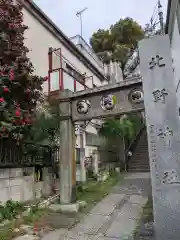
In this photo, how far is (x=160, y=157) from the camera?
16.2ft

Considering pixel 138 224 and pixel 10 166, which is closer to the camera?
pixel 138 224

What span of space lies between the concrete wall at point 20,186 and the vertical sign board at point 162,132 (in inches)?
193

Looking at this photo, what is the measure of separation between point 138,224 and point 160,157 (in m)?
3.32

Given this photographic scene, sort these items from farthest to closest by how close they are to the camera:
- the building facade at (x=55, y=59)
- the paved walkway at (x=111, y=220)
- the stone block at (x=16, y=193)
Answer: the building facade at (x=55, y=59), the stone block at (x=16, y=193), the paved walkway at (x=111, y=220)

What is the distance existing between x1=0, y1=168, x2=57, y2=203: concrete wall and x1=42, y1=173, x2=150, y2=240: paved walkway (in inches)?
83.8

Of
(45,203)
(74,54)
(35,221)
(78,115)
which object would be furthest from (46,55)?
(35,221)

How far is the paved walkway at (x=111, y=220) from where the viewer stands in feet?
20.8

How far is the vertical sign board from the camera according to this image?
184 inches

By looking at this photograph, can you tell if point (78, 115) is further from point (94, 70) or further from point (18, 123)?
point (94, 70)

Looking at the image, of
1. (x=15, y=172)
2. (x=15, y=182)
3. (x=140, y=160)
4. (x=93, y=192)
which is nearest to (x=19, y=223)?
(x=15, y=182)

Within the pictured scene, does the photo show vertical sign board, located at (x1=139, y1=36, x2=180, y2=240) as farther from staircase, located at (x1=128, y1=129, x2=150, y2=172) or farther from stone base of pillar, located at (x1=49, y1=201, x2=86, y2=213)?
staircase, located at (x1=128, y1=129, x2=150, y2=172)

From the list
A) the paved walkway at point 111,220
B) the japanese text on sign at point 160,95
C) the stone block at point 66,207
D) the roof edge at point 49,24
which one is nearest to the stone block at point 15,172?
the stone block at point 66,207

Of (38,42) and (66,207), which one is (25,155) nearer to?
(66,207)

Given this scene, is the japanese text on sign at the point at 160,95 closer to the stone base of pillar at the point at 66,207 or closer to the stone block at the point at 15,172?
the stone base of pillar at the point at 66,207
